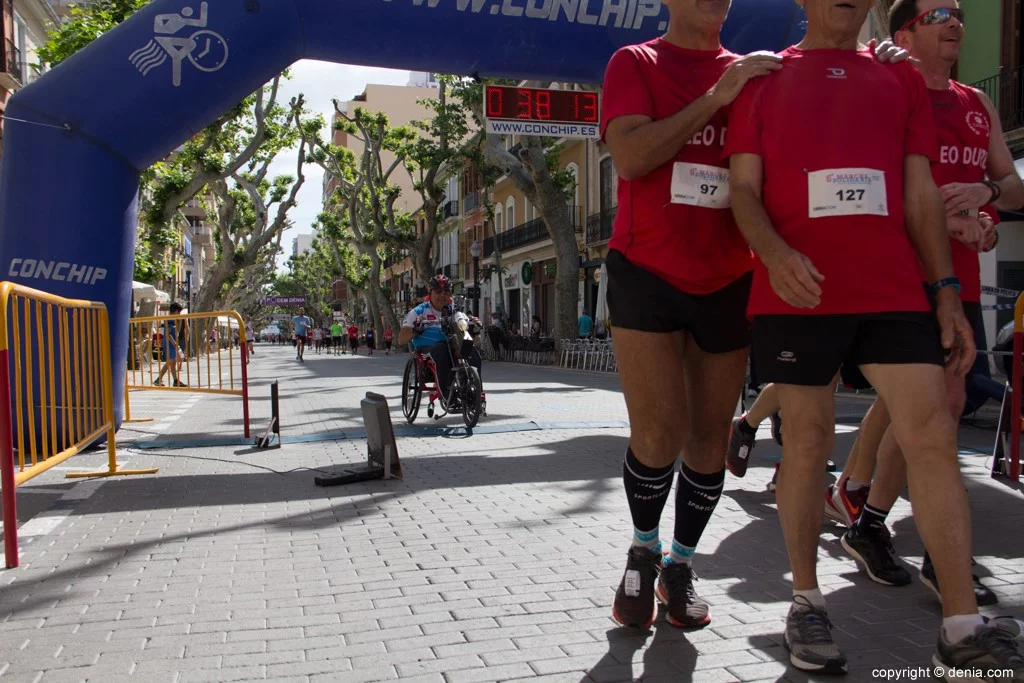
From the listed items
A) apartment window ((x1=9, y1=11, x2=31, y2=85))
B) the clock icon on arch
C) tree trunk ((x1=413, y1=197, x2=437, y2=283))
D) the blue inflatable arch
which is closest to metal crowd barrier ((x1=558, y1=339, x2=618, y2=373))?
tree trunk ((x1=413, y1=197, x2=437, y2=283))

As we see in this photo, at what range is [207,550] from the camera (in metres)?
4.37

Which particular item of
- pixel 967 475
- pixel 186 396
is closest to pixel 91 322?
pixel 967 475

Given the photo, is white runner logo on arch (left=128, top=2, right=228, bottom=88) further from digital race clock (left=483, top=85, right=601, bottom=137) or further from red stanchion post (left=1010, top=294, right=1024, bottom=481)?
red stanchion post (left=1010, top=294, right=1024, bottom=481)

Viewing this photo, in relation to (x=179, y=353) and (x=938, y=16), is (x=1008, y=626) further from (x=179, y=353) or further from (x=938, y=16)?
(x=179, y=353)

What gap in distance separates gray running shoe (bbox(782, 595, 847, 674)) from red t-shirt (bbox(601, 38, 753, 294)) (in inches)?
39.4

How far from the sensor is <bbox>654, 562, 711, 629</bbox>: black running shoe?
9.98ft

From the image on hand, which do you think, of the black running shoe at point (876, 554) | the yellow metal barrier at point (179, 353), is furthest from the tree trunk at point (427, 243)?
the black running shoe at point (876, 554)

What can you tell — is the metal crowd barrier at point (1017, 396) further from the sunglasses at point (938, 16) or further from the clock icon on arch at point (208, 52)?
the clock icon on arch at point (208, 52)

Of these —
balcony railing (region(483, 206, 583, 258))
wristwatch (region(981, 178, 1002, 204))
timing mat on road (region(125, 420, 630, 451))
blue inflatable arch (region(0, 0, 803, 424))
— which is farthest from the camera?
balcony railing (region(483, 206, 583, 258))

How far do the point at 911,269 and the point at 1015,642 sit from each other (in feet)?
3.31

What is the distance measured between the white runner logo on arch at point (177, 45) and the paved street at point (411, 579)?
3064 mm

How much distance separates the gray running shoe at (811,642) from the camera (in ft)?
8.46

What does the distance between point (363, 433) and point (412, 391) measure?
1.10m

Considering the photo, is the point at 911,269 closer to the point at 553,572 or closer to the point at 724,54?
the point at 724,54
